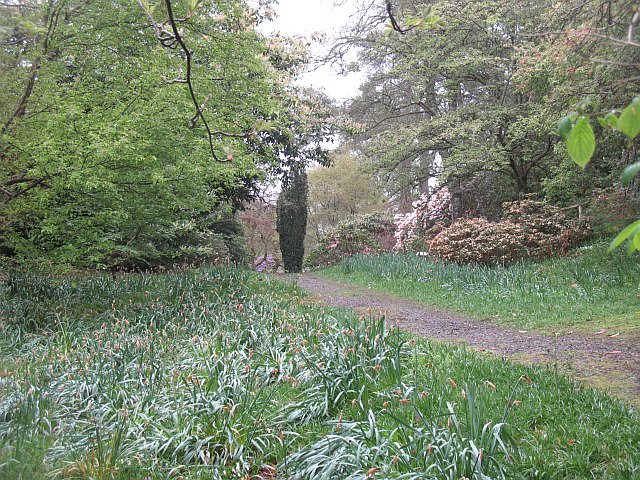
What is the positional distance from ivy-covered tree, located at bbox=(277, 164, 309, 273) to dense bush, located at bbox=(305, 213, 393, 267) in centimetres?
125

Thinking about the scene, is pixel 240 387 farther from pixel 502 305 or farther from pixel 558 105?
pixel 558 105

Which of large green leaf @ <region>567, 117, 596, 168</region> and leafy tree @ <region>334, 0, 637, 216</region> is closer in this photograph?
large green leaf @ <region>567, 117, 596, 168</region>

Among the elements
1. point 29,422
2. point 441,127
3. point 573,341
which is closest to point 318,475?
point 29,422

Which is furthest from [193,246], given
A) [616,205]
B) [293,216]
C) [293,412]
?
[616,205]

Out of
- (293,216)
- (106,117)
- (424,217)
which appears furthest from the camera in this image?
(293,216)

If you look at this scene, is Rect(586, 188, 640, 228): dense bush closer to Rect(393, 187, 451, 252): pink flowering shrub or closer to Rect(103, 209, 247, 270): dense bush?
Rect(393, 187, 451, 252): pink flowering shrub

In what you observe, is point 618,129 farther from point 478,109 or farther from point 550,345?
point 478,109

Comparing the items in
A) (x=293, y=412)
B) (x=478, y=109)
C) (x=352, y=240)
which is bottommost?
(x=293, y=412)

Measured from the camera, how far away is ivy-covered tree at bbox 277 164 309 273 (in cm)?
1541

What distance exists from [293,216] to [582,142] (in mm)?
14541

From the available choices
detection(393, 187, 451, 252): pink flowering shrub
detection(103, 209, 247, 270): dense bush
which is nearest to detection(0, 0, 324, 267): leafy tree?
detection(103, 209, 247, 270): dense bush

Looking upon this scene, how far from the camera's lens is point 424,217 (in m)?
14.8

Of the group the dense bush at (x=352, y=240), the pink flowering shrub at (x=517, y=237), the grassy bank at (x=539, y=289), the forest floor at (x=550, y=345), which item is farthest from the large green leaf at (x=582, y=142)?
the dense bush at (x=352, y=240)

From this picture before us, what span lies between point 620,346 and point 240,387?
3.85 metres
